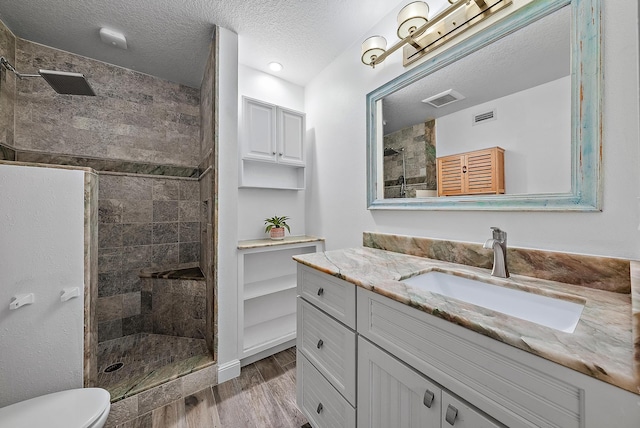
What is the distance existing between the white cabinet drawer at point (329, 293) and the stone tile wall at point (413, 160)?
0.73 metres

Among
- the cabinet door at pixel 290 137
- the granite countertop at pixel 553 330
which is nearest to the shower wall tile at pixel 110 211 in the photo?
the cabinet door at pixel 290 137

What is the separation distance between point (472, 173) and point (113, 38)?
2.65 m

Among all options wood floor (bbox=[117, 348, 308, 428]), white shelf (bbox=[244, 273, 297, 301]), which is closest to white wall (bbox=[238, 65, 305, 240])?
white shelf (bbox=[244, 273, 297, 301])

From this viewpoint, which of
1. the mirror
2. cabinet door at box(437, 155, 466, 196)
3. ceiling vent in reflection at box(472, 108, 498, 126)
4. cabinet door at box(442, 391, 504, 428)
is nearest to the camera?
cabinet door at box(442, 391, 504, 428)

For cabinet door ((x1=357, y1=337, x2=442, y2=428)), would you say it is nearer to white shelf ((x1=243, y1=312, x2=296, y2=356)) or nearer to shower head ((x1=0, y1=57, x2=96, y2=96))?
white shelf ((x1=243, y1=312, x2=296, y2=356))

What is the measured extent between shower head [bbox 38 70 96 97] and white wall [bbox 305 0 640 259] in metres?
1.63

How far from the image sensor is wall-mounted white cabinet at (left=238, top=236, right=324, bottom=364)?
73.2 inches

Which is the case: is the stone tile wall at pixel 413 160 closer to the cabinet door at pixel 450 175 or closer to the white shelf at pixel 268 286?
the cabinet door at pixel 450 175

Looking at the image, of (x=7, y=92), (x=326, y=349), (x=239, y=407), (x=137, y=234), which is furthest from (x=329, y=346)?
(x=7, y=92)

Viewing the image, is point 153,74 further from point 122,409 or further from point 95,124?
point 122,409

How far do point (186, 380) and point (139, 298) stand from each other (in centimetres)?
110

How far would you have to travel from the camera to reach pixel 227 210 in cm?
169

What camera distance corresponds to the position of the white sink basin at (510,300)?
0.73 metres

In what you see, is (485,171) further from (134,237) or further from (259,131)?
(134,237)
